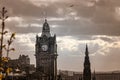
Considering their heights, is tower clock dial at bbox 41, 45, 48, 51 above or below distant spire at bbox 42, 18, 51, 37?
below

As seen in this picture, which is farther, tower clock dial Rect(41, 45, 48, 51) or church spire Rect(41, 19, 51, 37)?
church spire Rect(41, 19, 51, 37)

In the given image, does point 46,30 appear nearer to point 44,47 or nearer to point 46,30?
point 46,30

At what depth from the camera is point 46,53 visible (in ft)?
504

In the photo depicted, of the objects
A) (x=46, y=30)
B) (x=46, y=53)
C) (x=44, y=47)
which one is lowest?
(x=46, y=53)

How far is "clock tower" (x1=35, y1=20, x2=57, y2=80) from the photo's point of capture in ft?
492

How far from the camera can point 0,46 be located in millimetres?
21188

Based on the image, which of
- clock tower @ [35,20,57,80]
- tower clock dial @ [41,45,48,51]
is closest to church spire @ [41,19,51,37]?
clock tower @ [35,20,57,80]

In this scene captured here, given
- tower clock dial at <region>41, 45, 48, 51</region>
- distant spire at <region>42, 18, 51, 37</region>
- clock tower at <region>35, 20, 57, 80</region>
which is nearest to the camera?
clock tower at <region>35, 20, 57, 80</region>

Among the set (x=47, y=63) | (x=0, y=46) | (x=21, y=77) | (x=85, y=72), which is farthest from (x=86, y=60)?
(x=0, y=46)

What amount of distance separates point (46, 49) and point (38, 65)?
7219 millimetres

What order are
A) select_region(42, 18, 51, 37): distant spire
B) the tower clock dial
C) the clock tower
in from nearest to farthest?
the clock tower
the tower clock dial
select_region(42, 18, 51, 37): distant spire

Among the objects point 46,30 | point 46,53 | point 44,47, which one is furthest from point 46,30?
point 46,53

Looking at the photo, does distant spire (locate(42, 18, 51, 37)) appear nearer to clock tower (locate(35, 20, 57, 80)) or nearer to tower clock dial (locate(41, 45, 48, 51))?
clock tower (locate(35, 20, 57, 80))

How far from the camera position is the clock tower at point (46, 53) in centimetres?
15000
